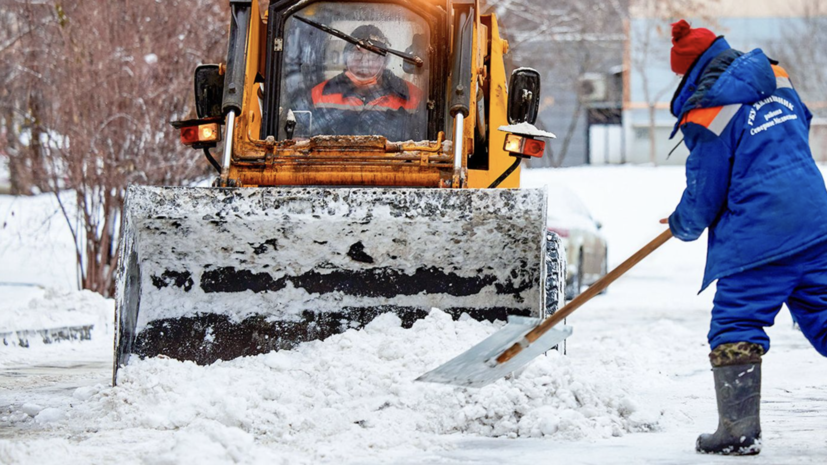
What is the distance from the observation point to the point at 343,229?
552cm

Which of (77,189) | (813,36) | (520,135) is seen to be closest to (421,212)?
(520,135)

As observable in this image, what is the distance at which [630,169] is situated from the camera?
1288 inches

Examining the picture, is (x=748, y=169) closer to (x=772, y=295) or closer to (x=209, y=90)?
(x=772, y=295)

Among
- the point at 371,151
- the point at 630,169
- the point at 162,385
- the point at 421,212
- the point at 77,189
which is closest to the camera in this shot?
the point at 162,385

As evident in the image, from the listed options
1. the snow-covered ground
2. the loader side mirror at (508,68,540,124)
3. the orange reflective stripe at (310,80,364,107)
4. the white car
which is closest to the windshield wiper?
the orange reflective stripe at (310,80,364,107)

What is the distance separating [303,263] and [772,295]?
2.46 metres

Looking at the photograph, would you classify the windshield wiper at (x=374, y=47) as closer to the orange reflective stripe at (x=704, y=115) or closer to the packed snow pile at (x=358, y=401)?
the packed snow pile at (x=358, y=401)

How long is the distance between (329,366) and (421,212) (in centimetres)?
85

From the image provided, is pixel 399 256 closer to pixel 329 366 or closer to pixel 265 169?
pixel 329 366

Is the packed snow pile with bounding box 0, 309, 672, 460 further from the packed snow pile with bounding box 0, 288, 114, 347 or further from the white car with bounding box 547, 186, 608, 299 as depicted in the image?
the white car with bounding box 547, 186, 608, 299

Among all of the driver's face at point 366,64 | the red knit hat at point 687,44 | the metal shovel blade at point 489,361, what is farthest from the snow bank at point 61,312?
the red knit hat at point 687,44

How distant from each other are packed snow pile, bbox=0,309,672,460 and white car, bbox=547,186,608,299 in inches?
294

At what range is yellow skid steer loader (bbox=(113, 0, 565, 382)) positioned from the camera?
5430 mm

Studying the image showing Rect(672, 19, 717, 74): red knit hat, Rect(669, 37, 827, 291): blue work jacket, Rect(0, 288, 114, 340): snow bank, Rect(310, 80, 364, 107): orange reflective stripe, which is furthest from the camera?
Rect(0, 288, 114, 340): snow bank
